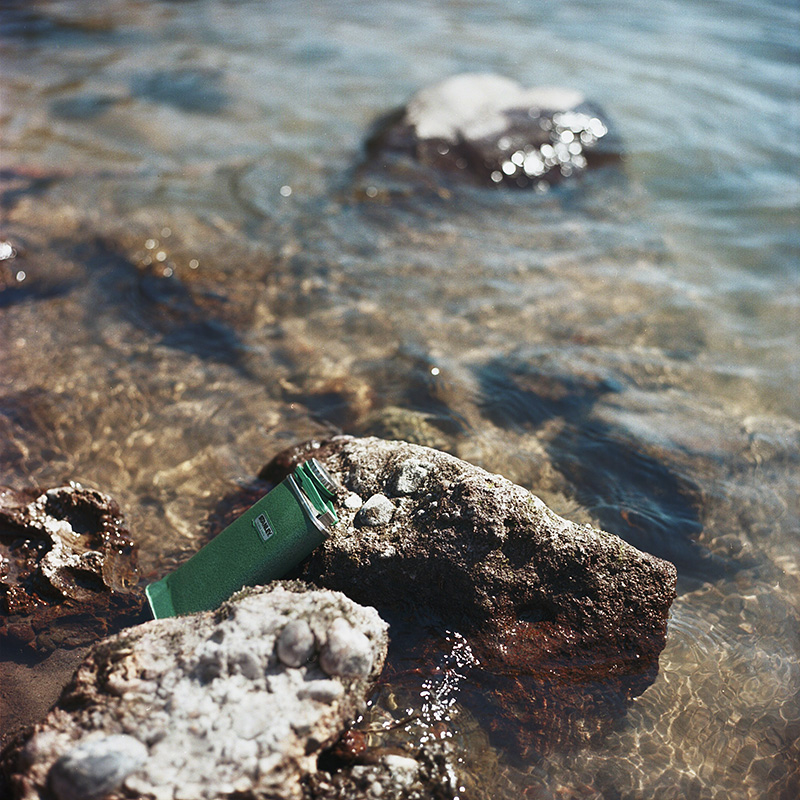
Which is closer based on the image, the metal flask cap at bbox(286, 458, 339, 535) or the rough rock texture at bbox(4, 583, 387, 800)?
the rough rock texture at bbox(4, 583, 387, 800)

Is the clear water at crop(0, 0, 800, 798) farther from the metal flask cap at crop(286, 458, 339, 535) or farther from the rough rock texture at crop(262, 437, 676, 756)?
the metal flask cap at crop(286, 458, 339, 535)

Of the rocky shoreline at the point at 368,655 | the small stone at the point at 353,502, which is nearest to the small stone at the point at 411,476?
the rocky shoreline at the point at 368,655

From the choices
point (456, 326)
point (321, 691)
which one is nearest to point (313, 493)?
point (321, 691)

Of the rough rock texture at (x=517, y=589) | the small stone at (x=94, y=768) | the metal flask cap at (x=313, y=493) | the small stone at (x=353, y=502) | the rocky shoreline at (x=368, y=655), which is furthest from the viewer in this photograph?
the small stone at (x=353, y=502)

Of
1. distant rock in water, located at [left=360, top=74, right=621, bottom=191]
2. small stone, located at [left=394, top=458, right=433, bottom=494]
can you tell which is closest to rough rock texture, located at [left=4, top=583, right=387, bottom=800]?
small stone, located at [left=394, top=458, right=433, bottom=494]

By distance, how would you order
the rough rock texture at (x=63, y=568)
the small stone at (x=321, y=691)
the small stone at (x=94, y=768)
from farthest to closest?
1. the rough rock texture at (x=63, y=568)
2. the small stone at (x=321, y=691)
3. the small stone at (x=94, y=768)

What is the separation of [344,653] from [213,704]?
0.47m

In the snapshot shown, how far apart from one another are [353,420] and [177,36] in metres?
10.5

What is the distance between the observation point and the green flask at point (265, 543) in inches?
117

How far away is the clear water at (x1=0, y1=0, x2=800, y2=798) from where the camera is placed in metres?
3.78

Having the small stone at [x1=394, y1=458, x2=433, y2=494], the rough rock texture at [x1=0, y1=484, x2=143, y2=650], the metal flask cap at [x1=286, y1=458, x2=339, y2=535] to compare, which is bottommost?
the rough rock texture at [x1=0, y1=484, x2=143, y2=650]

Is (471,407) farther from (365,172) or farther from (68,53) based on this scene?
(68,53)

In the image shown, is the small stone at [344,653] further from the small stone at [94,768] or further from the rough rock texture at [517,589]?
the small stone at [94,768]

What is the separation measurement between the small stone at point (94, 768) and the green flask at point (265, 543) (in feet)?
2.64
